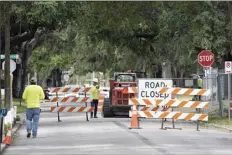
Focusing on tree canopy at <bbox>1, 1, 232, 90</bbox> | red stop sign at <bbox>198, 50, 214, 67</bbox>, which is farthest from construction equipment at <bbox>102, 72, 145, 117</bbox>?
red stop sign at <bbox>198, 50, 214, 67</bbox>

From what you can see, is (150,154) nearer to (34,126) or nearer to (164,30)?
(34,126)

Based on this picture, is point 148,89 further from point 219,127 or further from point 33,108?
point 33,108

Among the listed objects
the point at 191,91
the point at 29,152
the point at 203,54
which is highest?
the point at 203,54

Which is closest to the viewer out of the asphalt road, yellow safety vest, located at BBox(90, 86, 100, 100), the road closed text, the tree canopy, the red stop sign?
the asphalt road

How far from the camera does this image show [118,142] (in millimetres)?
16297

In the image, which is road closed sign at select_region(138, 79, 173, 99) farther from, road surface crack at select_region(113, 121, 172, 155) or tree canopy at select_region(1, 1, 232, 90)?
tree canopy at select_region(1, 1, 232, 90)

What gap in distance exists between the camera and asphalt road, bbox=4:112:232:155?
1435 centimetres

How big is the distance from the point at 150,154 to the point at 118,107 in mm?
15447

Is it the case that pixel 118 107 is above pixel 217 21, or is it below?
below

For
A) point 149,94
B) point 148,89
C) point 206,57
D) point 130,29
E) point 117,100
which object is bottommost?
point 117,100

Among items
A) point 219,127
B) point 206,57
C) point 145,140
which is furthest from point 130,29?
point 145,140

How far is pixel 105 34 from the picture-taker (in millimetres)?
39125


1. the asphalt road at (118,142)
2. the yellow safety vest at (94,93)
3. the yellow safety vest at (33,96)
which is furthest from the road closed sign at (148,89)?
the yellow safety vest at (33,96)

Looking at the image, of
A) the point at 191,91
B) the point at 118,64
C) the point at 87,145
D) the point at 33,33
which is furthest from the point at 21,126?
the point at 118,64
